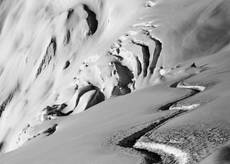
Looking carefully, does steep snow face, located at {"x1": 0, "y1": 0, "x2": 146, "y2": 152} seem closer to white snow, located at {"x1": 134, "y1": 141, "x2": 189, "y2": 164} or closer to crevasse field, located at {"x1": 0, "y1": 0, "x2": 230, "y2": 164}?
crevasse field, located at {"x1": 0, "y1": 0, "x2": 230, "y2": 164}

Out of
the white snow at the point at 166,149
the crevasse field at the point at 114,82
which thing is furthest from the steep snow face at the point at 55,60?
the white snow at the point at 166,149

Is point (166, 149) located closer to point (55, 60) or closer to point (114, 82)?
point (114, 82)

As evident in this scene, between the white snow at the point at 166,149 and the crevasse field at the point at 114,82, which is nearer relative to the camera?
the white snow at the point at 166,149

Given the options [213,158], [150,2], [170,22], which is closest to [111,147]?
[213,158]

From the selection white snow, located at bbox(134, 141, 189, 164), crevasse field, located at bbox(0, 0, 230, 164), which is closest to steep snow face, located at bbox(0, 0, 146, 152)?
crevasse field, located at bbox(0, 0, 230, 164)

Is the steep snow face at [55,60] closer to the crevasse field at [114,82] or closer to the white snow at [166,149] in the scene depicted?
the crevasse field at [114,82]

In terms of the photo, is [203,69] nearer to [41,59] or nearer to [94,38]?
[94,38]
